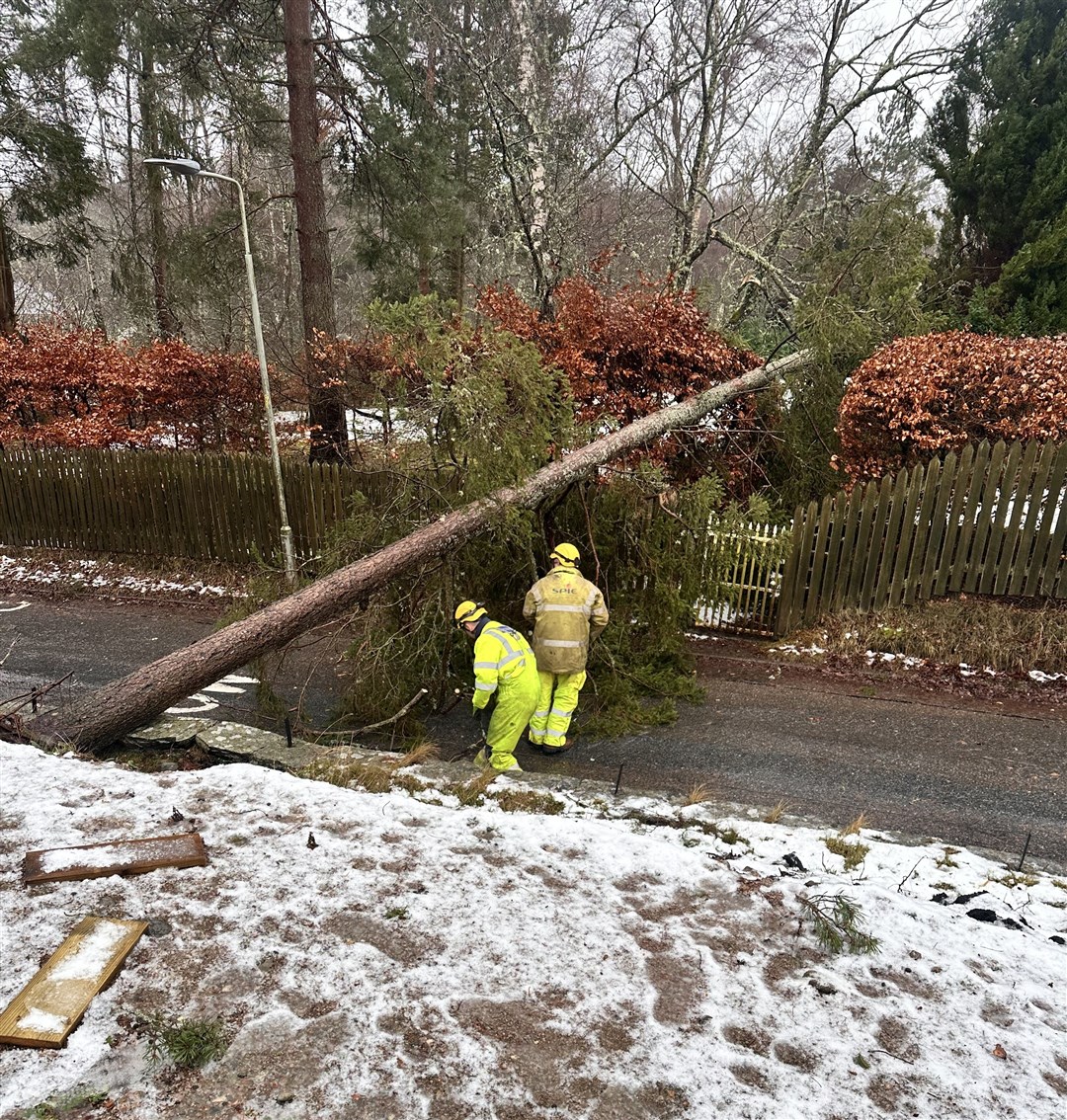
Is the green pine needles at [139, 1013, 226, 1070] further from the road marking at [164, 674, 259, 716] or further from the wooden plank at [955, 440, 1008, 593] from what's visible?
the wooden plank at [955, 440, 1008, 593]

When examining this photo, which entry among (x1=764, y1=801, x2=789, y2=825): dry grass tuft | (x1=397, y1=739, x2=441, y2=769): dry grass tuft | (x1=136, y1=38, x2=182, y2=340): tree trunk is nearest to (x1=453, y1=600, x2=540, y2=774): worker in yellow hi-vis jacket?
(x1=397, y1=739, x2=441, y2=769): dry grass tuft

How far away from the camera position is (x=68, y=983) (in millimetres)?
2240

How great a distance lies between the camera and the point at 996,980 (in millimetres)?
2662

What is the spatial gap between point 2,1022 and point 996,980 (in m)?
3.58

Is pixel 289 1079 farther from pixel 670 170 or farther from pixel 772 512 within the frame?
pixel 670 170

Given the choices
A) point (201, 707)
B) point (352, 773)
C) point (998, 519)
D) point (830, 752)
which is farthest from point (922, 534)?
point (201, 707)

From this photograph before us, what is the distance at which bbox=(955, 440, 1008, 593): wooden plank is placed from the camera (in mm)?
6699

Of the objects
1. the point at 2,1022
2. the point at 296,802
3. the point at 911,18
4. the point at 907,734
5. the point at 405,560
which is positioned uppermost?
the point at 911,18

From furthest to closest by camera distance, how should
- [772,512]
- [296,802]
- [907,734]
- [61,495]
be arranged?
[61,495] < [772,512] < [907,734] < [296,802]

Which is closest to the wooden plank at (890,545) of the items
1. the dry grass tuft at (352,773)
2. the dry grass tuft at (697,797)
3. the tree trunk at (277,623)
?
the tree trunk at (277,623)

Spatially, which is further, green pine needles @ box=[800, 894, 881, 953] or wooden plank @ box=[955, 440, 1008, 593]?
wooden plank @ box=[955, 440, 1008, 593]

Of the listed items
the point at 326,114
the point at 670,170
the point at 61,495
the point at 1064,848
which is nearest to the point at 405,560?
the point at 1064,848

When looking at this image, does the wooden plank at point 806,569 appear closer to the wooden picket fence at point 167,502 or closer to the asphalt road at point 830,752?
the asphalt road at point 830,752

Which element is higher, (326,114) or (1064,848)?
(326,114)
